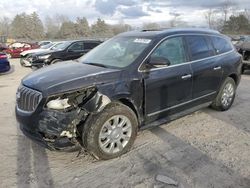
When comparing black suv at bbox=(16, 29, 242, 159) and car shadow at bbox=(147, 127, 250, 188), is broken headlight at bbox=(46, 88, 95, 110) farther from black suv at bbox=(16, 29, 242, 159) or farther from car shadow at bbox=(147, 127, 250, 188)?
car shadow at bbox=(147, 127, 250, 188)

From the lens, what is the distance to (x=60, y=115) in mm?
3955

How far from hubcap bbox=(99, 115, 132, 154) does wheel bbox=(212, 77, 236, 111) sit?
272 centimetres

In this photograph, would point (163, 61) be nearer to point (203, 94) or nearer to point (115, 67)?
point (115, 67)

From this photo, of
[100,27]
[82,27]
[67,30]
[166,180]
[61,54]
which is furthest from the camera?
[100,27]

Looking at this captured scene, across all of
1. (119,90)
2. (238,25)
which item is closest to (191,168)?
(119,90)

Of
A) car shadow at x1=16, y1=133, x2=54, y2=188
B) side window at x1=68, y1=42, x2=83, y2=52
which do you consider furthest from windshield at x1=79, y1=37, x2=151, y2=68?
side window at x1=68, y1=42, x2=83, y2=52

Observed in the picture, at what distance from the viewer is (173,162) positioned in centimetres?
425

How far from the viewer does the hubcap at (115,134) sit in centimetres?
425

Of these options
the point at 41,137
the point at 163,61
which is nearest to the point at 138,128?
the point at 163,61

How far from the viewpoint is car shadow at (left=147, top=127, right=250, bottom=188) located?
12.3 ft

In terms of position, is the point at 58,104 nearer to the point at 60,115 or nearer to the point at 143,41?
the point at 60,115

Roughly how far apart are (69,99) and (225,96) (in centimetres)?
387

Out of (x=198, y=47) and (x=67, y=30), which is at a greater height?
(x=198, y=47)

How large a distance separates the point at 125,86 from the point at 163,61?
0.81 metres
